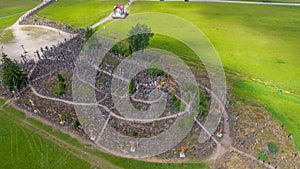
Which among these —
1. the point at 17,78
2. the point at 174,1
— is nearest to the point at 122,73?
the point at 17,78

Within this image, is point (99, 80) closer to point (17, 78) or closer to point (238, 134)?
point (17, 78)

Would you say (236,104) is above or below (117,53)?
below

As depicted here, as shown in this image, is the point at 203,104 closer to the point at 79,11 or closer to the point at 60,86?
the point at 60,86

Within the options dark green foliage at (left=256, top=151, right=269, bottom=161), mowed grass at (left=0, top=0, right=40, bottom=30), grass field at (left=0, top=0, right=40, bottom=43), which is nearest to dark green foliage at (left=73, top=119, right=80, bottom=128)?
dark green foliage at (left=256, top=151, right=269, bottom=161)

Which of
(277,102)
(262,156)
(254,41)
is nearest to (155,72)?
(277,102)

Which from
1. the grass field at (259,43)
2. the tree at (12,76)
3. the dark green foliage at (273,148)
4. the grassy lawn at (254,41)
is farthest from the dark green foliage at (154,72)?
the tree at (12,76)
